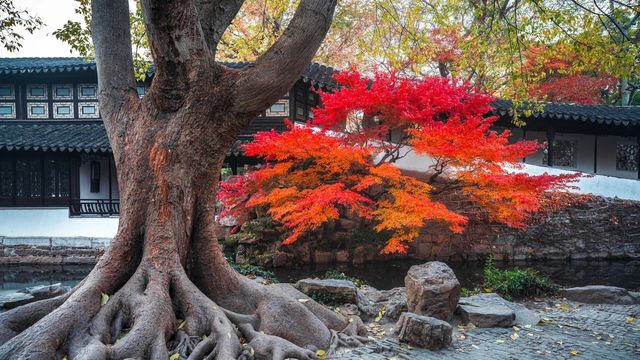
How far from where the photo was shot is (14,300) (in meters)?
7.08

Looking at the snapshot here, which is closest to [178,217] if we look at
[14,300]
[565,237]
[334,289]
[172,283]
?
[172,283]

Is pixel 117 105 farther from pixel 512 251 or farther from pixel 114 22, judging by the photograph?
pixel 512 251

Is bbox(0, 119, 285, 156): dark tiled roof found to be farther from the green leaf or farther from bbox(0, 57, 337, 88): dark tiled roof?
the green leaf

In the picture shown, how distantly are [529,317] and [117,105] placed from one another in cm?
681

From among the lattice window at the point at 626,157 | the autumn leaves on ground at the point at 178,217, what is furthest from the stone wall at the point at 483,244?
the autumn leaves on ground at the point at 178,217

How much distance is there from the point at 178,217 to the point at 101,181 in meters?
14.4

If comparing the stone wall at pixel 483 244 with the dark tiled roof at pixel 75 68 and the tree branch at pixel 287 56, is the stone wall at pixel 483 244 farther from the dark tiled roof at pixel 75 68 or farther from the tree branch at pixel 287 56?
the tree branch at pixel 287 56

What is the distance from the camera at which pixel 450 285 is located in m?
6.53

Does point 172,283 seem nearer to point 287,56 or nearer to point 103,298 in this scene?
point 103,298

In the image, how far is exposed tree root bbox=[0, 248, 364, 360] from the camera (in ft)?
13.7

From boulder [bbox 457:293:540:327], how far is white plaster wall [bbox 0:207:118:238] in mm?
12854

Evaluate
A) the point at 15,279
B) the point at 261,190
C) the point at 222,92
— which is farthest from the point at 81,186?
the point at 222,92

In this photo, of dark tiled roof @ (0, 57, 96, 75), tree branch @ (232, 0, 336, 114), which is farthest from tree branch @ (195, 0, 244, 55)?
dark tiled roof @ (0, 57, 96, 75)

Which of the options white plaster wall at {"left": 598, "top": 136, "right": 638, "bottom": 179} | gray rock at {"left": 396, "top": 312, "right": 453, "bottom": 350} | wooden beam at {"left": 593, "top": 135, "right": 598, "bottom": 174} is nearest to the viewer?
gray rock at {"left": 396, "top": 312, "right": 453, "bottom": 350}
